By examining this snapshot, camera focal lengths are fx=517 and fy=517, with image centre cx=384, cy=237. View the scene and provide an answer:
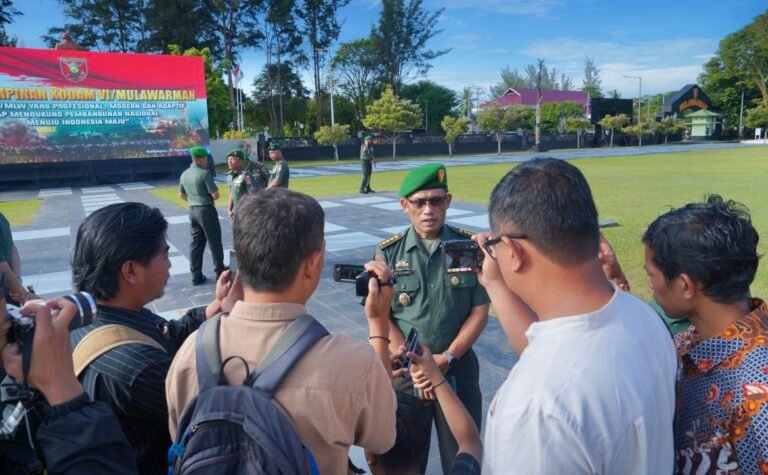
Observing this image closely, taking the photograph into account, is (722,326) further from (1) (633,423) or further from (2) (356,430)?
(2) (356,430)

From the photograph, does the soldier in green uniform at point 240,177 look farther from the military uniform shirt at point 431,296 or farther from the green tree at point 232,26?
the green tree at point 232,26

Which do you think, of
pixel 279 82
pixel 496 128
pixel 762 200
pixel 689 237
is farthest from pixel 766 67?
pixel 689 237

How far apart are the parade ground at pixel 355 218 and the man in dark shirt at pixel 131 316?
66.7 inches

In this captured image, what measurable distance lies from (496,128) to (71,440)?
43.6m

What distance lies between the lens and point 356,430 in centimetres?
130

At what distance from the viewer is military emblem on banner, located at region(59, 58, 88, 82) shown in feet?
63.8

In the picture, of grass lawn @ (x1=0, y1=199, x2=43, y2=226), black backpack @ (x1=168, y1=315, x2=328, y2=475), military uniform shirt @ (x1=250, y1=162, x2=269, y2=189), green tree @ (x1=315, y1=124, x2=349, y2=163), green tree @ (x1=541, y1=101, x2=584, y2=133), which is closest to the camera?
black backpack @ (x1=168, y1=315, x2=328, y2=475)

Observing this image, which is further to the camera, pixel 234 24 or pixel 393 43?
pixel 393 43

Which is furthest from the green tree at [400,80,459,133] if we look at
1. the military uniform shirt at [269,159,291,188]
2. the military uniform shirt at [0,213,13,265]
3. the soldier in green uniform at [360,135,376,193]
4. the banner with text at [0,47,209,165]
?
the military uniform shirt at [0,213,13,265]

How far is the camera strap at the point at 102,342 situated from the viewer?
4.91 ft

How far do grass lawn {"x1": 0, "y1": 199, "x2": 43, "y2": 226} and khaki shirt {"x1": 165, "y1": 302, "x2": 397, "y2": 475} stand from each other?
12.2 meters

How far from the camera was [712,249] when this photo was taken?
149cm

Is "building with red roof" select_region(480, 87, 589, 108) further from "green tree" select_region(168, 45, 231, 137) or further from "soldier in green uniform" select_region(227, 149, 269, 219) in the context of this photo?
"soldier in green uniform" select_region(227, 149, 269, 219)

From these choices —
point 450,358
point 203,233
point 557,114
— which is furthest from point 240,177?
point 557,114
